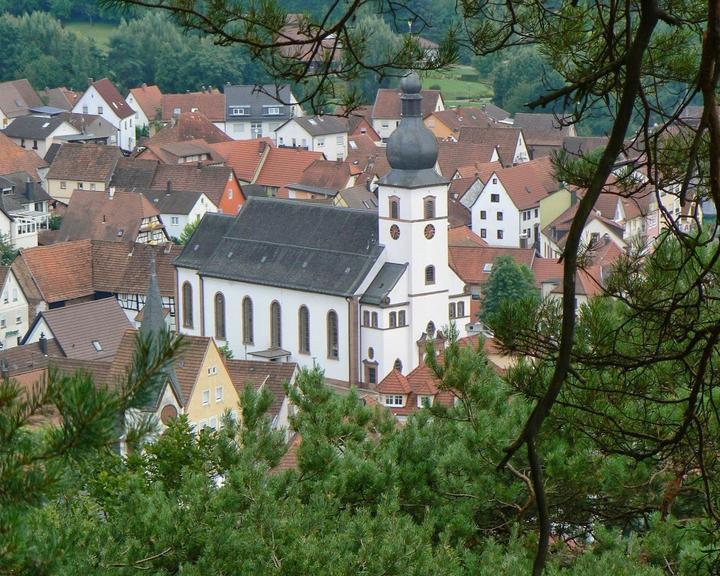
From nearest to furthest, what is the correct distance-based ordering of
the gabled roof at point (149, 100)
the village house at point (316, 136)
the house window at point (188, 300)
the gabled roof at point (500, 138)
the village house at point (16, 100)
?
the house window at point (188, 300)
the gabled roof at point (500, 138)
the village house at point (316, 136)
the village house at point (16, 100)
the gabled roof at point (149, 100)

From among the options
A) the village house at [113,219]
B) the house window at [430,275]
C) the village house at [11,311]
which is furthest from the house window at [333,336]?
the village house at [113,219]

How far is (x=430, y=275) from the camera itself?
4381cm

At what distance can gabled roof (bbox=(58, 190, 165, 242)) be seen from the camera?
5644 cm

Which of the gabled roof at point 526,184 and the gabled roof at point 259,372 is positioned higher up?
the gabled roof at point 259,372

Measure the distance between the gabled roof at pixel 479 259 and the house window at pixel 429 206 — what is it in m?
6.62

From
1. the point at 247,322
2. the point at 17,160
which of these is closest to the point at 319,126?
the point at 17,160

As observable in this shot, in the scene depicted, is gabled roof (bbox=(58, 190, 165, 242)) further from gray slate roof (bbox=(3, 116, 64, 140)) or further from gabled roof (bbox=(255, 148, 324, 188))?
gray slate roof (bbox=(3, 116, 64, 140))

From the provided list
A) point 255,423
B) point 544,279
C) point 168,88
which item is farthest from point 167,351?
point 168,88

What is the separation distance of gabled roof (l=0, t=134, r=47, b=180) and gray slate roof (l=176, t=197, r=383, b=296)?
19.2m

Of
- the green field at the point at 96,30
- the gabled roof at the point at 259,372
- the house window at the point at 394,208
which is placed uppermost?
the house window at the point at 394,208

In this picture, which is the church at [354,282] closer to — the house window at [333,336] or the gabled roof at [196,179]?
the house window at [333,336]

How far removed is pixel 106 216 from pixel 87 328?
1454cm

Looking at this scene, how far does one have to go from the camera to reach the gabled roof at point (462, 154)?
68.0 metres

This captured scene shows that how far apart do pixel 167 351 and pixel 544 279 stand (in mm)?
45728
